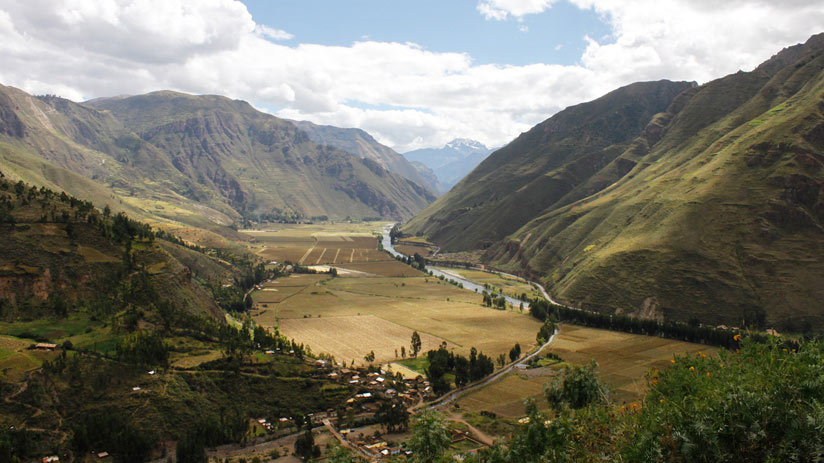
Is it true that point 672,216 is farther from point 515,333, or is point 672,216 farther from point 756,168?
point 515,333

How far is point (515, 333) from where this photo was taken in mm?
134375

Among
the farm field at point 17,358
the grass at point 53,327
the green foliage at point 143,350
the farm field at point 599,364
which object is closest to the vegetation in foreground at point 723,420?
the farm field at point 599,364

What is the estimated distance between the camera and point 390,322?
148 metres

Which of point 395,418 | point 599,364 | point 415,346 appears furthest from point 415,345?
point 599,364

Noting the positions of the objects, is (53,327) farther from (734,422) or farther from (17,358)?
(734,422)

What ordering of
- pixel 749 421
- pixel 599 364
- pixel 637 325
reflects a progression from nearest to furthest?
pixel 749 421
pixel 599 364
pixel 637 325

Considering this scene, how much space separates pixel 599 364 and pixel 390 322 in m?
62.5

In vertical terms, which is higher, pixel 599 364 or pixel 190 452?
pixel 599 364

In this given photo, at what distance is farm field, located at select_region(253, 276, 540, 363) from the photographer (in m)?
122

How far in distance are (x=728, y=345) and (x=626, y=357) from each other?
2618 cm

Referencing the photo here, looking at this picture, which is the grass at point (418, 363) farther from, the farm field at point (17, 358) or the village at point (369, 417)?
the farm field at point (17, 358)

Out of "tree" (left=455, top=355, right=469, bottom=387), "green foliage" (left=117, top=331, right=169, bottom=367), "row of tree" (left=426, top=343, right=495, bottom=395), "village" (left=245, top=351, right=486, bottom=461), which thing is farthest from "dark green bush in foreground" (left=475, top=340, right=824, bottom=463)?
"green foliage" (left=117, top=331, right=169, bottom=367)

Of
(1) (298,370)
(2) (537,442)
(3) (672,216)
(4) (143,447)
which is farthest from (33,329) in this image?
(3) (672,216)

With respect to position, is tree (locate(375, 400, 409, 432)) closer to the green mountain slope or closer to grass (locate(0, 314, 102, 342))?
the green mountain slope
